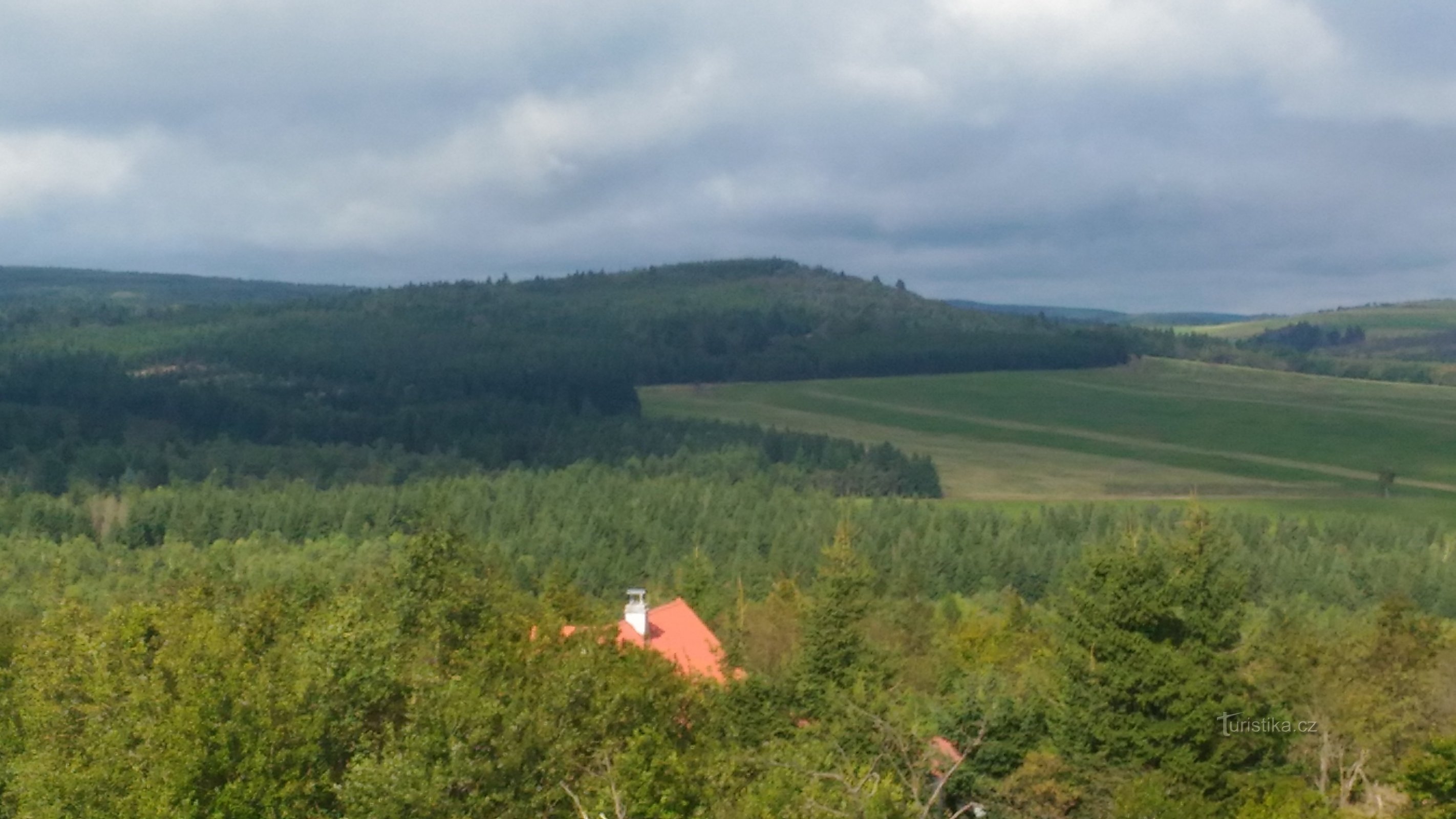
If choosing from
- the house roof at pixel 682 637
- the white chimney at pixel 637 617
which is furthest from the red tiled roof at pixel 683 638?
the white chimney at pixel 637 617

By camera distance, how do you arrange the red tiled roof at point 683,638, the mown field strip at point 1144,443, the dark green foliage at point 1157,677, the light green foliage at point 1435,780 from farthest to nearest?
the mown field strip at point 1144,443 → the red tiled roof at point 683,638 → the dark green foliage at point 1157,677 → the light green foliage at point 1435,780

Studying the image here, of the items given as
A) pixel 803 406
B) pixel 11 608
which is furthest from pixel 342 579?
pixel 803 406

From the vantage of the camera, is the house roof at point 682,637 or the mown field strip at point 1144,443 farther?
the mown field strip at point 1144,443

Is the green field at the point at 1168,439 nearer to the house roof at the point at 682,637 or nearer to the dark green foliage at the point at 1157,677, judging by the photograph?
the house roof at the point at 682,637

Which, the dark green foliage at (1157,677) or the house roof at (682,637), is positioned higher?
the dark green foliage at (1157,677)

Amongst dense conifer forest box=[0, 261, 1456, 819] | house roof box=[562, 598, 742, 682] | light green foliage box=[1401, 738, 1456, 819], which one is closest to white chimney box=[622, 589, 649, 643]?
house roof box=[562, 598, 742, 682]

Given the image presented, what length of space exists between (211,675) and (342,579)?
52615 mm

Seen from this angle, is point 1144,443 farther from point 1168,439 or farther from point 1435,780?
point 1435,780

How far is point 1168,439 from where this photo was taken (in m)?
170

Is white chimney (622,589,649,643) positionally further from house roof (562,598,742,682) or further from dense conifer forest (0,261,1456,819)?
dense conifer forest (0,261,1456,819)

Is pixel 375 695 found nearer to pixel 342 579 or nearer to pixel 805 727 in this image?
pixel 805 727

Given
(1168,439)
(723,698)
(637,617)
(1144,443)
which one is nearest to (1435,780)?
(723,698)

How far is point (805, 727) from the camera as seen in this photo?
133 feet

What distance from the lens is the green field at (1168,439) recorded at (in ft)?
481
